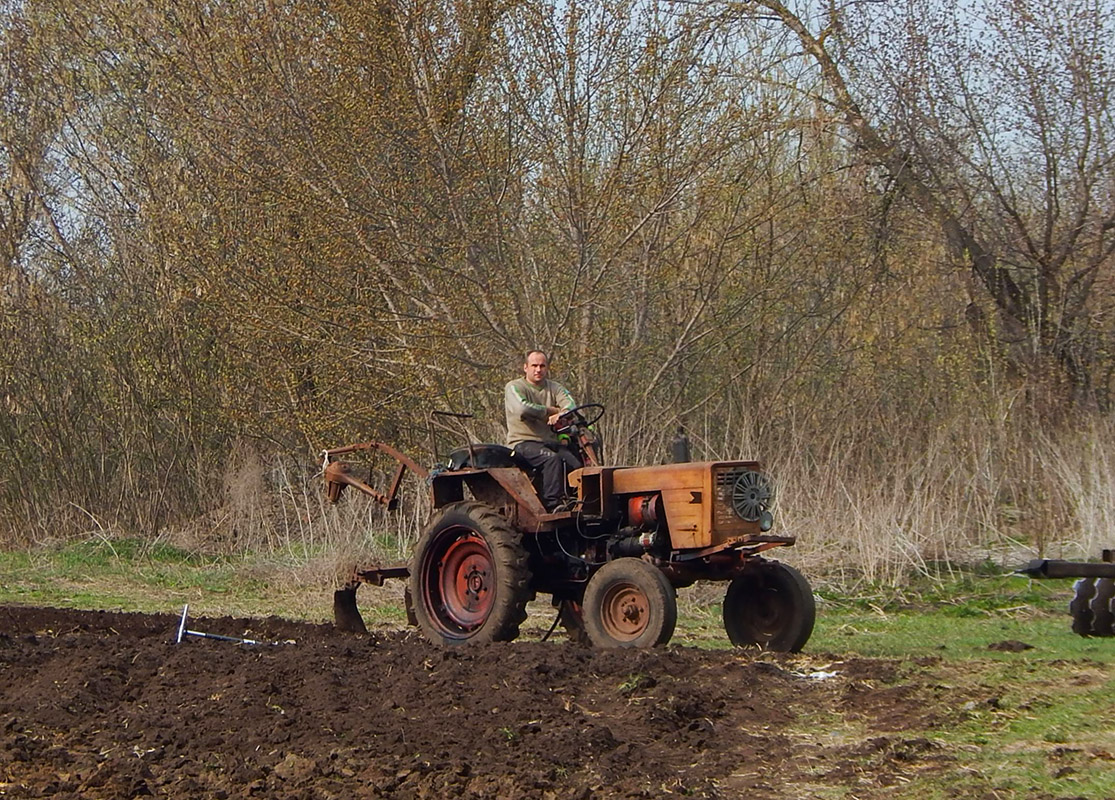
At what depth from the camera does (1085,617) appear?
9.74 m

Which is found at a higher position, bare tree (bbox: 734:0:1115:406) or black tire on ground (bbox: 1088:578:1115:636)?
bare tree (bbox: 734:0:1115:406)

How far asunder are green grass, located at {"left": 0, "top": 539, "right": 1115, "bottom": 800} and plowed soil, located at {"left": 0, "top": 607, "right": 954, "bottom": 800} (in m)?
0.13

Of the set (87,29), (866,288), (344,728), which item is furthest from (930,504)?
(87,29)

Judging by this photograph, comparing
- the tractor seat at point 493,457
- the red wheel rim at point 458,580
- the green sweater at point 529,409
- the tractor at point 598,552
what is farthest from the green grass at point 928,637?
the green sweater at point 529,409

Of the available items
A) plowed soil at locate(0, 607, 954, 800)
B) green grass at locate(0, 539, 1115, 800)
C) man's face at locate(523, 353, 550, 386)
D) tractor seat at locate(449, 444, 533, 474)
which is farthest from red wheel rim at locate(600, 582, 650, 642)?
man's face at locate(523, 353, 550, 386)

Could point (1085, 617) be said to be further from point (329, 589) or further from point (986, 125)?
point (986, 125)

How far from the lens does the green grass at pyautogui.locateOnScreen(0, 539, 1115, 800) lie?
250 inches

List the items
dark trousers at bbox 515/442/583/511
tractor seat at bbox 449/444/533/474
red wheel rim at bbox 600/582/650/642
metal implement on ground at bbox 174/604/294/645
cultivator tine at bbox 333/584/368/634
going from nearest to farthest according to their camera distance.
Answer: red wheel rim at bbox 600/582/650/642 < metal implement on ground at bbox 174/604/294/645 < dark trousers at bbox 515/442/583/511 < tractor seat at bbox 449/444/533/474 < cultivator tine at bbox 333/584/368/634

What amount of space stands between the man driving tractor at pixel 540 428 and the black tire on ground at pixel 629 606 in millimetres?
822

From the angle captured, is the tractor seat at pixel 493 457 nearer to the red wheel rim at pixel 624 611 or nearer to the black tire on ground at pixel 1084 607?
the red wheel rim at pixel 624 611

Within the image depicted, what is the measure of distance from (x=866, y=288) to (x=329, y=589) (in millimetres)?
7333

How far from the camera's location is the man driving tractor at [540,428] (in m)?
10.3

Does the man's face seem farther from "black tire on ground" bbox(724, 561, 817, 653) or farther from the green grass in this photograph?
the green grass

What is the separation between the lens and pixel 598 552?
1024 centimetres
